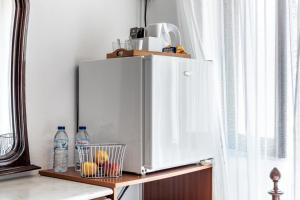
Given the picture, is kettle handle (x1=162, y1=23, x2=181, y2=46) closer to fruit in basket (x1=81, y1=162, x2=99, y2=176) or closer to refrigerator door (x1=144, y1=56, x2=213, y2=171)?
refrigerator door (x1=144, y1=56, x2=213, y2=171)

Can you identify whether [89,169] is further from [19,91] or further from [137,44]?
[137,44]

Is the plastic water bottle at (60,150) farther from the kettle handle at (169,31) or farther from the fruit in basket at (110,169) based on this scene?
the kettle handle at (169,31)

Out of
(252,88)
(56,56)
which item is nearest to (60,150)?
(56,56)

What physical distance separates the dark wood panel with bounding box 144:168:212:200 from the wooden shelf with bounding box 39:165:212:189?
9 centimetres

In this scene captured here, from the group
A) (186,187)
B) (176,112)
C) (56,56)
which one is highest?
(56,56)

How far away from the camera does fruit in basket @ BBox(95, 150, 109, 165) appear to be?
73.4 inches

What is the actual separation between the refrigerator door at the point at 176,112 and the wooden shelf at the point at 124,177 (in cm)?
4

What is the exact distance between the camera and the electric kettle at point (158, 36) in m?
2.12

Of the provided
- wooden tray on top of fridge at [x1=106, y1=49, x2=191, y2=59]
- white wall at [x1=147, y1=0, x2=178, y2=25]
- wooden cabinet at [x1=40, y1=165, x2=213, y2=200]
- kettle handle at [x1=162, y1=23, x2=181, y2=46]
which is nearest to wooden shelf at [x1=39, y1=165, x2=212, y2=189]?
wooden cabinet at [x1=40, y1=165, x2=213, y2=200]

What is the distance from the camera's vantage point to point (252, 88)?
2109 millimetres

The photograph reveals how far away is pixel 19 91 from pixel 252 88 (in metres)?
1.18

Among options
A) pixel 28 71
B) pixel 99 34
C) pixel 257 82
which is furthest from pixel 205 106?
pixel 28 71

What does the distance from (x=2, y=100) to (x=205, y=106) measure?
3.40 feet

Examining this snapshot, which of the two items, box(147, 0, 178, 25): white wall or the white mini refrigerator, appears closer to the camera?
the white mini refrigerator
